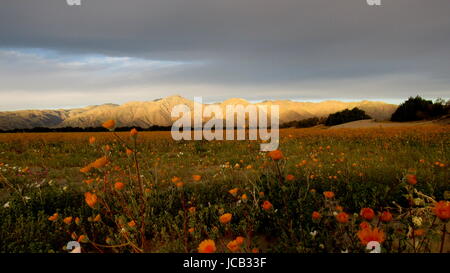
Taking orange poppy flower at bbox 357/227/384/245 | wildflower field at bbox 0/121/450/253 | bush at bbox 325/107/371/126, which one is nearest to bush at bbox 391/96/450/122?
bush at bbox 325/107/371/126

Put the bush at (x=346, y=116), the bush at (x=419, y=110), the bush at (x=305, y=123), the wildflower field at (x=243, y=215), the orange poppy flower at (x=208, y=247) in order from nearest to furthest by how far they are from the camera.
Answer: the orange poppy flower at (x=208, y=247), the wildflower field at (x=243, y=215), the bush at (x=419, y=110), the bush at (x=305, y=123), the bush at (x=346, y=116)

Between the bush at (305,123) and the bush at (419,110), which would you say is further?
the bush at (305,123)

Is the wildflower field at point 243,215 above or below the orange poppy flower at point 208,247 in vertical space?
below

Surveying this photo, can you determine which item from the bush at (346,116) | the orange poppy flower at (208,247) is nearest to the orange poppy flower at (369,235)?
the orange poppy flower at (208,247)

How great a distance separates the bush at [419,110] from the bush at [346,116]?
30.7 ft

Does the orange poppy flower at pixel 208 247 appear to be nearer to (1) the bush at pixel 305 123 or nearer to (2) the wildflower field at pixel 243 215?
(2) the wildflower field at pixel 243 215

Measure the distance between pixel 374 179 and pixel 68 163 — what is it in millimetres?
6666

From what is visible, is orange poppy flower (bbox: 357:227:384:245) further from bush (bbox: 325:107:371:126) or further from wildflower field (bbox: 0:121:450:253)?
bush (bbox: 325:107:371:126)

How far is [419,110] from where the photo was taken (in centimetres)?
3006

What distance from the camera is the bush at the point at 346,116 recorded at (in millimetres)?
41469

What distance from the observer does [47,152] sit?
8133 mm
